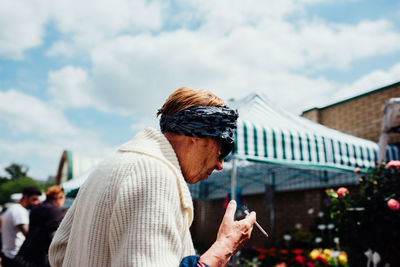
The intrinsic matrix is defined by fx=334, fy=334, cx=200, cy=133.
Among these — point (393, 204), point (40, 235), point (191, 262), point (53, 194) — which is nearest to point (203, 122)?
point (191, 262)

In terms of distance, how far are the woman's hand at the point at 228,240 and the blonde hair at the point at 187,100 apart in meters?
0.35

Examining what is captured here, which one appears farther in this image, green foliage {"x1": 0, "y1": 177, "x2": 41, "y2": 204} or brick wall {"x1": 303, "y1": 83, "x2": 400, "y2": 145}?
green foliage {"x1": 0, "y1": 177, "x2": 41, "y2": 204}

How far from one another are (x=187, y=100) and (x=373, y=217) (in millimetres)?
2644

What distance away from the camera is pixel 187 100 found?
1111mm

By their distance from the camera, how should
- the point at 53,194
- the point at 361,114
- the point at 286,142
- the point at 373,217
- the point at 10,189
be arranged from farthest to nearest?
1. the point at 10,189
2. the point at 361,114
3. the point at 286,142
4. the point at 53,194
5. the point at 373,217

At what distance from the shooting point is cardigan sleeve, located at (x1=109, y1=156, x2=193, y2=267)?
0.81 meters

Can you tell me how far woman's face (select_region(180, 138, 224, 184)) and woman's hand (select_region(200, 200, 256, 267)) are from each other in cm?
16

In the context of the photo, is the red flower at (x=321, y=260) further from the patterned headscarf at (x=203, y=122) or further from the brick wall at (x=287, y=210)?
the patterned headscarf at (x=203, y=122)

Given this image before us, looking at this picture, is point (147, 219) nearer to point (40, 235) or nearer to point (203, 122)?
point (203, 122)

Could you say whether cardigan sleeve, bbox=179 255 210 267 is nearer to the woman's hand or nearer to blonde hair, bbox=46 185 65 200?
the woman's hand

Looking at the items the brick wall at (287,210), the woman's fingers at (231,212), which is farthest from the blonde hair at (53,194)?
the brick wall at (287,210)

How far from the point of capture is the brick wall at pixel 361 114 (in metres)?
7.81

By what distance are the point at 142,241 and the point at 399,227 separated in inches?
114

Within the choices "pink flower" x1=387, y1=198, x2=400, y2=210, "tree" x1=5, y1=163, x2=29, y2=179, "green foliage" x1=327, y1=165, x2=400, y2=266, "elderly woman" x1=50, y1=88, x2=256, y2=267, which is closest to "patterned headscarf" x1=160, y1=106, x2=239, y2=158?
"elderly woman" x1=50, y1=88, x2=256, y2=267
